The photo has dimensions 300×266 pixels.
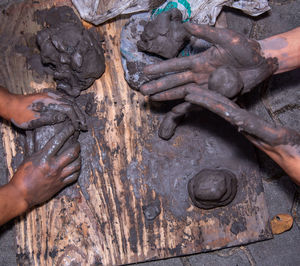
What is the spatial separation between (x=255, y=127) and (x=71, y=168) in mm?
1240

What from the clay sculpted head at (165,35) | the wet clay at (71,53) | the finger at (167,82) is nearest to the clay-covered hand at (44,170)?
the wet clay at (71,53)

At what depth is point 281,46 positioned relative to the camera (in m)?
2.04

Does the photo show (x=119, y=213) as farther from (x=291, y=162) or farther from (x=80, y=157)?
(x=291, y=162)

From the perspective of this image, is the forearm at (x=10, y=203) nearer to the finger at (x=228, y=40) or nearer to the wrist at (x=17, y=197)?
the wrist at (x=17, y=197)

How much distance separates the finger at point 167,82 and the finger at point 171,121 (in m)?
0.17

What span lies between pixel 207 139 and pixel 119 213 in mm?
837

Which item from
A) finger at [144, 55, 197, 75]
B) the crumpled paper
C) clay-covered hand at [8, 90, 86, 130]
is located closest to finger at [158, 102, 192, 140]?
finger at [144, 55, 197, 75]

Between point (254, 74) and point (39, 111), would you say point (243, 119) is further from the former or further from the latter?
point (39, 111)

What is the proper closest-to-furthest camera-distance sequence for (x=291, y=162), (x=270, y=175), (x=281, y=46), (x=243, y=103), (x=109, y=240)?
1. (x=291, y=162)
2. (x=281, y=46)
3. (x=109, y=240)
4. (x=243, y=103)
5. (x=270, y=175)

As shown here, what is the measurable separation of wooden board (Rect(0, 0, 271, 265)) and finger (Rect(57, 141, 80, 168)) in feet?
0.56

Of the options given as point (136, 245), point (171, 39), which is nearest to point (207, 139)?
point (171, 39)

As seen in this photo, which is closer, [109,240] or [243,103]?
[109,240]

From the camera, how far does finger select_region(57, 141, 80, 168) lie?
2.11m

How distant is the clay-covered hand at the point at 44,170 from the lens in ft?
6.87
